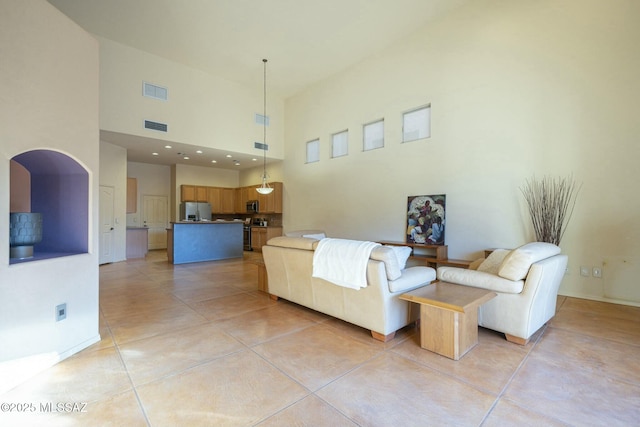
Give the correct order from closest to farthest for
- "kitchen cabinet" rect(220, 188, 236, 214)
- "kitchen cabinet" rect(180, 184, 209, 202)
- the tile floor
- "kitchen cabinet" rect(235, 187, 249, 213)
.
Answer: the tile floor < "kitchen cabinet" rect(180, 184, 209, 202) < "kitchen cabinet" rect(235, 187, 249, 213) < "kitchen cabinet" rect(220, 188, 236, 214)

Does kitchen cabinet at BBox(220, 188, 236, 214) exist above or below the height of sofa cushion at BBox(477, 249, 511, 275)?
above

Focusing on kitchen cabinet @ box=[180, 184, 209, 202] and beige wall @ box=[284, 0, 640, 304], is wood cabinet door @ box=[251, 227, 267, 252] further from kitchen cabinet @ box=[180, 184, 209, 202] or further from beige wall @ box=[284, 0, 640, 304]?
beige wall @ box=[284, 0, 640, 304]

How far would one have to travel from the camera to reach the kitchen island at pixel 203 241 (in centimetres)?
682

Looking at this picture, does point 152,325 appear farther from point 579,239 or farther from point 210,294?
point 579,239

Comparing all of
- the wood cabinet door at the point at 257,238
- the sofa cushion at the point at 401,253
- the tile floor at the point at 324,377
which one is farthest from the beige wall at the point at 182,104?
the sofa cushion at the point at 401,253

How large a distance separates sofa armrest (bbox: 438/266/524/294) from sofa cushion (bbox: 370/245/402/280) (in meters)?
0.66

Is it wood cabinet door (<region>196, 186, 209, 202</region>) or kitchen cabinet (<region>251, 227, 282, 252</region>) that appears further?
wood cabinet door (<region>196, 186, 209, 202</region>)

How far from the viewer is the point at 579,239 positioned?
13.2 ft

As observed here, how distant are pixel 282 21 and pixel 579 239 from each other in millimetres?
6003

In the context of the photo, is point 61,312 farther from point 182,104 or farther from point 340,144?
point 340,144

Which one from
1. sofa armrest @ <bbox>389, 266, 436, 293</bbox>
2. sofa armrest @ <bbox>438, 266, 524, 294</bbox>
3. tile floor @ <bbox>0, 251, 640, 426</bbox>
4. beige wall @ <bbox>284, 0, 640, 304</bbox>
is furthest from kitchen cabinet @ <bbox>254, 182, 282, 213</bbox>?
sofa armrest @ <bbox>438, 266, 524, 294</bbox>

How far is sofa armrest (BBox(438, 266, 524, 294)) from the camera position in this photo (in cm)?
256

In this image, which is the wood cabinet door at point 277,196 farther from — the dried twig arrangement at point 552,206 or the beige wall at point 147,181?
the dried twig arrangement at point 552,206

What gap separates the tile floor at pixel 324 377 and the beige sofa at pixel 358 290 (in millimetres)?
177
